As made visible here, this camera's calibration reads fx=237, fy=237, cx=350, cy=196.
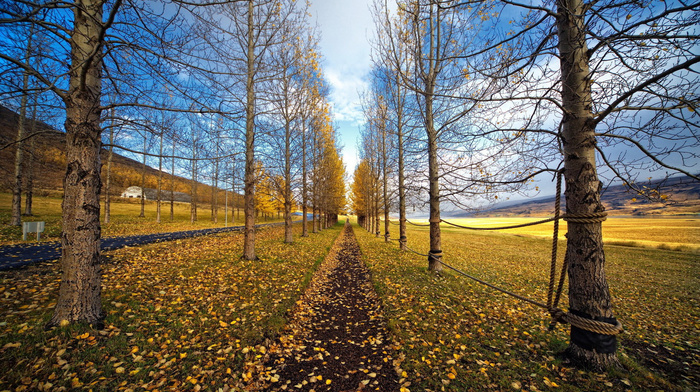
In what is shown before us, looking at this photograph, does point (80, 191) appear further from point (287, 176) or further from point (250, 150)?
point (287, 176)

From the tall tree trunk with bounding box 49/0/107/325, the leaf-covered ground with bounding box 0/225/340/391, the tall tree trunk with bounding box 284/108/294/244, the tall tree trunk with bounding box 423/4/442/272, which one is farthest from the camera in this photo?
the tall tree trunk with bounding box 284/108/294/244

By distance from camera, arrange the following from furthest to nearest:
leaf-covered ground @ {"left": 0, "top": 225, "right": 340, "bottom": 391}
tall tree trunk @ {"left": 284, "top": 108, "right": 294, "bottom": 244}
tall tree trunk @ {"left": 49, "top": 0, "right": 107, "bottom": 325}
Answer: tall tree trunk @ {"left": 284, "top": 108, "right": 294, "bottom": 244} < tall tree trunk @ {"left": 49, "top": 0, "right": 107, "bottom": 325} < leaf-covered ground @ {"left": 0, "top": 225, "right": 340, "bottom": 391}

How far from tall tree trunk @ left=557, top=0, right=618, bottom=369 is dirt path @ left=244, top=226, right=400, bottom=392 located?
2.61 m

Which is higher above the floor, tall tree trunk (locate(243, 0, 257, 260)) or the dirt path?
tall tree trunk (locate(243, 0, 257, 260))

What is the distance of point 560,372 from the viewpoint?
3.11 m

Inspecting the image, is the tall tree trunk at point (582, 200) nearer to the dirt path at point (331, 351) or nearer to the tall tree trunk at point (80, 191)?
the dirt path at point (331, 351)

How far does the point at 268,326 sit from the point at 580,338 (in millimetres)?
4893

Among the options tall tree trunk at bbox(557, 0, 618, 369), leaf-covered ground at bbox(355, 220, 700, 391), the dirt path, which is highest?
tall tree trunk at bbox(557, 0, 618, 369)

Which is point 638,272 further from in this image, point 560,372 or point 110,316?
point 110,316

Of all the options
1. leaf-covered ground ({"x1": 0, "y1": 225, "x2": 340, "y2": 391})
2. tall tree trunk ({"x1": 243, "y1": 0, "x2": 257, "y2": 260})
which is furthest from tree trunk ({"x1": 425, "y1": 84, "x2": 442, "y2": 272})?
tall tree trunk ({"x1": 243, "y1": 0, "x2": 257, "y2": 260})

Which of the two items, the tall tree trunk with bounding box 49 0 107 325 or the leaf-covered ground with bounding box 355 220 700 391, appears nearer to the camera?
the leaf-covered ground with bounding box 355 220 700 391

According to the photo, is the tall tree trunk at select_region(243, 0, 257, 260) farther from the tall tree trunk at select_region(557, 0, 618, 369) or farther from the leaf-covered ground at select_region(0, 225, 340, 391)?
the tall tree trunk at select_region(557, 0, 618, 369)

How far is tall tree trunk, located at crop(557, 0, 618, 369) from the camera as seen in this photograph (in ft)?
9.94

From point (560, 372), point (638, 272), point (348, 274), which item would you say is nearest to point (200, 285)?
point (348, 274)
